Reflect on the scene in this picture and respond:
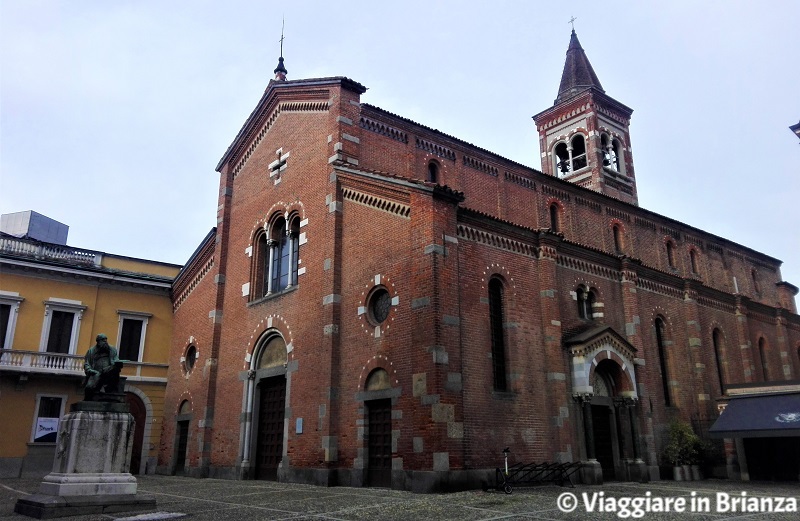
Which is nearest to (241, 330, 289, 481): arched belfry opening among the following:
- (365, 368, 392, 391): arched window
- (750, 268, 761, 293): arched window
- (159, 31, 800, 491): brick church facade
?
(159, 31, 800, 491): brick church facade

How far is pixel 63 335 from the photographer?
25406mm

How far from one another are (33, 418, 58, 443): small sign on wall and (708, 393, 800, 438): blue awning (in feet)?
82.7

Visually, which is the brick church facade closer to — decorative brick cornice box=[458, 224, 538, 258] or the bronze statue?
decorative brick cornice box=[458, 224, 538, 258]

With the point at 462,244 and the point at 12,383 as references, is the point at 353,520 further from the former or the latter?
the point at 12,383

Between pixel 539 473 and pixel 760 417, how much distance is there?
985 centimetres

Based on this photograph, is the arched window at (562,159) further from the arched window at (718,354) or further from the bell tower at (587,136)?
the arched window at (718,354)

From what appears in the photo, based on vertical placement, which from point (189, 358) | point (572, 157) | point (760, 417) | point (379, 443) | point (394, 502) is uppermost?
point (572, 157)

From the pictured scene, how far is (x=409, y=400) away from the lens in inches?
613

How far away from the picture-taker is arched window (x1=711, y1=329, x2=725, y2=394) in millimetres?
26516

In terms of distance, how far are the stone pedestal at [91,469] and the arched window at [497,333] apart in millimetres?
9709

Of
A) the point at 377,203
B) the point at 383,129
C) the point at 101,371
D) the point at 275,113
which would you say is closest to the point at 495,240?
the point at 377,203

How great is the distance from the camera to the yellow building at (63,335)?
23.7 meters

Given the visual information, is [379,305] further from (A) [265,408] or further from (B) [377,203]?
(A) [265,408]

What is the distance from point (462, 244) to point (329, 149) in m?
6.10
